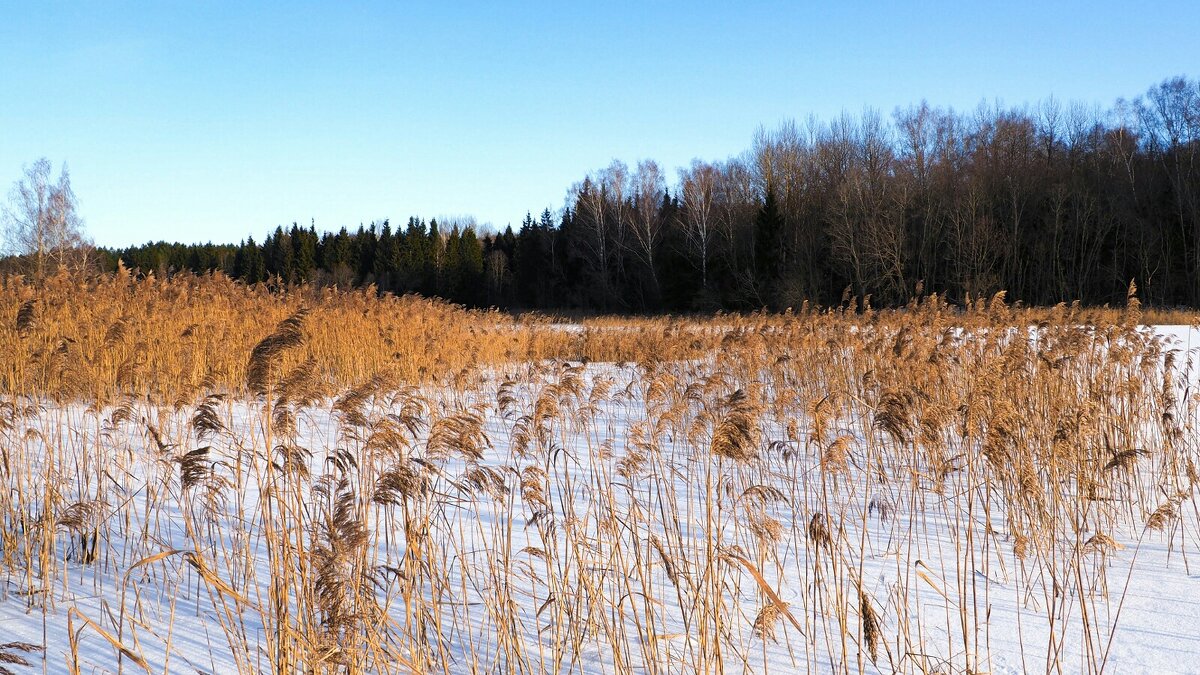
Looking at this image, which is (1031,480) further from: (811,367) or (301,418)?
(301,418)

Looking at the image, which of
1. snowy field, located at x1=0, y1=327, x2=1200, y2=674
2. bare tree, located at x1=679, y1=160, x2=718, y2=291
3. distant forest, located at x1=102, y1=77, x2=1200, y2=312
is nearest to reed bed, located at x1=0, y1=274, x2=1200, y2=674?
snowy field, located at x1=0, y1=327, x2=1200, y2=674

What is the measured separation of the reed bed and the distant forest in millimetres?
18371

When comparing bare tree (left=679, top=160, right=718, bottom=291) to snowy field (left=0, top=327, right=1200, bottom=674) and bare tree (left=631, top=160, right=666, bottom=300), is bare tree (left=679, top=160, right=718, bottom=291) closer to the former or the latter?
bare tree (left=631, top=160, right=666, bottom=300)

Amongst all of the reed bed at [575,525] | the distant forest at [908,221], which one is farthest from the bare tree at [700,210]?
the reed bed at [575,525]

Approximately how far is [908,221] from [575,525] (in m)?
33.0

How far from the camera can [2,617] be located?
109 inches

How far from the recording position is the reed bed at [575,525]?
241cm

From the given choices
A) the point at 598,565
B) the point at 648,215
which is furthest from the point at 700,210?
the point at 598,565

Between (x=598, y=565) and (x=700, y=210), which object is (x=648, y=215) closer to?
(x=700, y=210)

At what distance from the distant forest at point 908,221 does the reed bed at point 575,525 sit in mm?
18371

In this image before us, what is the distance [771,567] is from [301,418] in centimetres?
500

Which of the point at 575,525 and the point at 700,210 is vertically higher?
the point at 700,210

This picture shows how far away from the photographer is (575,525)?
299 cm

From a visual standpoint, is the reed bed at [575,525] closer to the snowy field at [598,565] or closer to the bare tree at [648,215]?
the snowy field at [598,565]
